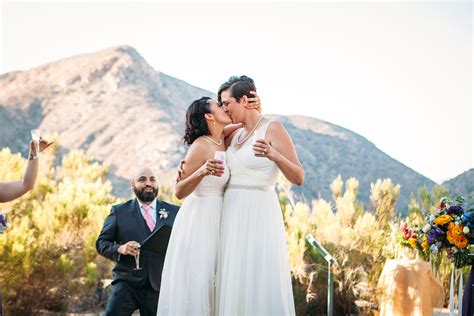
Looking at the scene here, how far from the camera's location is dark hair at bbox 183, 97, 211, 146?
4.10m

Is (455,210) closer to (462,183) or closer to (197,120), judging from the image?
(197,120)

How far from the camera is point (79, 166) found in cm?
1145

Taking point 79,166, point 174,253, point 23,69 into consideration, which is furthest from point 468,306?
point 23,69

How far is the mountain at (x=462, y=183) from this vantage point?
14.7 m

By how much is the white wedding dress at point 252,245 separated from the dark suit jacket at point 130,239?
95 cm

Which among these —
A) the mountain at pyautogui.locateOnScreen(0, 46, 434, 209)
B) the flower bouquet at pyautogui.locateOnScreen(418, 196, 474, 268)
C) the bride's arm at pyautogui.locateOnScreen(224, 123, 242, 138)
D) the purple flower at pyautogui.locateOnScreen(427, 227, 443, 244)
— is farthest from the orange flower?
the mountain at pyautogui.locateOnScreen(0, 46, 434, 209)

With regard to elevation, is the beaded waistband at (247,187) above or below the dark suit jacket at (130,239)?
above

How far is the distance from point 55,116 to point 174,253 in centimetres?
2773

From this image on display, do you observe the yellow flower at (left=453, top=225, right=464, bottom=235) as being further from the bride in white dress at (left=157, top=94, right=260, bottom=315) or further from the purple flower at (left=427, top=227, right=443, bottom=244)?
the bride in white dress at (left=157, top=94, right=260, bottom=315)

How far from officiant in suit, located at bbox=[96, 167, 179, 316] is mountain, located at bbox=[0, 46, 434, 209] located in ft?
60.8

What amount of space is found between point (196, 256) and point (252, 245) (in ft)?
1.16

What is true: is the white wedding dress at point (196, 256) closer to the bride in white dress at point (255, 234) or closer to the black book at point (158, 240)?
the bride in white dress at point (255, 234)

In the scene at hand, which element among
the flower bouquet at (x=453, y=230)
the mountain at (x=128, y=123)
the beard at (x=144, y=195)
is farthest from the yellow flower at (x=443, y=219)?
the mountain at (x=128, y=123)

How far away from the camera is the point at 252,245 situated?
12.8 ft
